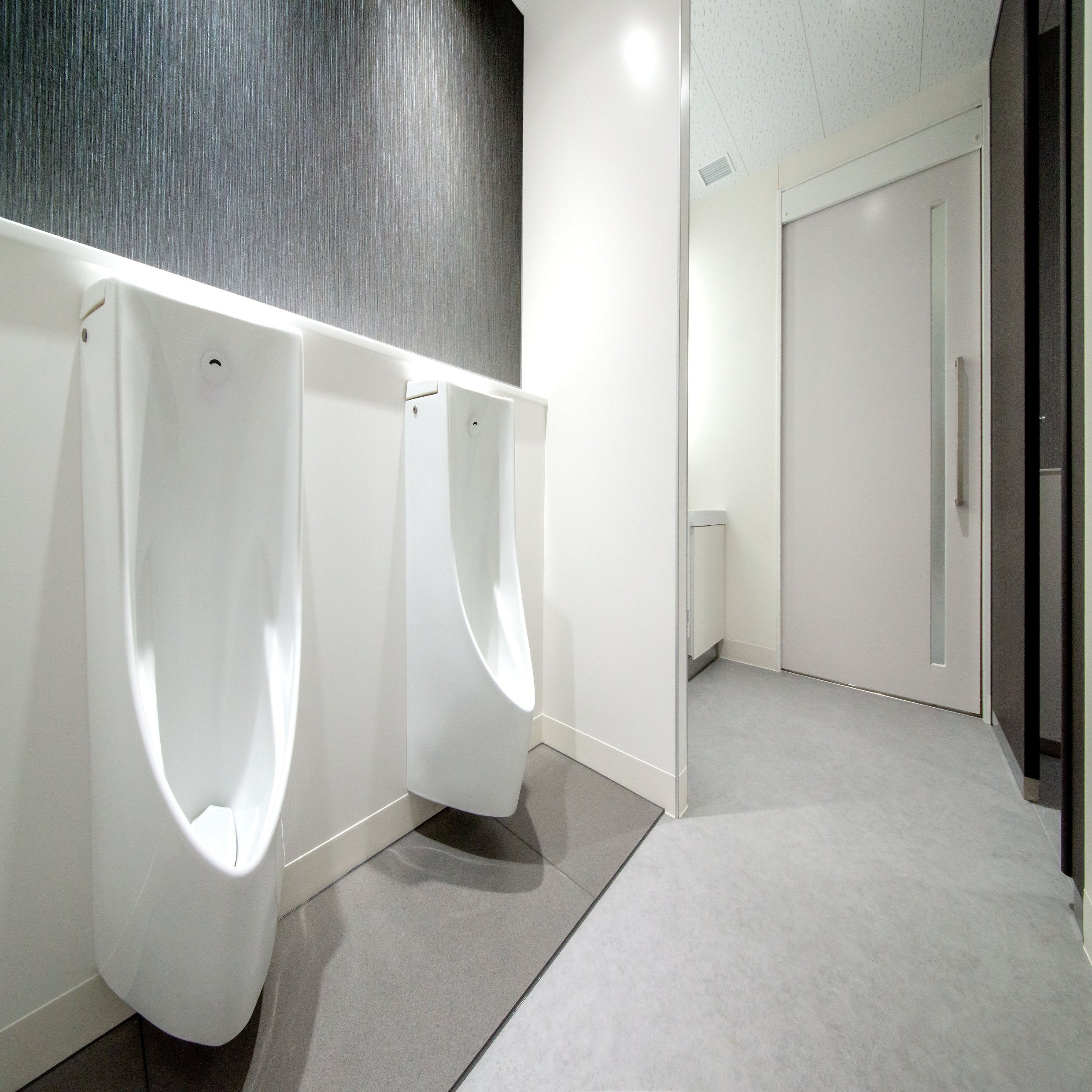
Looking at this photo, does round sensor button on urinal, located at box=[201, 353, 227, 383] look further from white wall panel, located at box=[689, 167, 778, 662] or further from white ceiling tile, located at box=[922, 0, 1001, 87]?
white ceiling tile, located at box=[922, 0, 1001, 87]

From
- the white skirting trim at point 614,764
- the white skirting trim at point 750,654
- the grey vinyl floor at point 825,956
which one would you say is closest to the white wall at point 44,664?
the grey vinyl floor at point 825,956

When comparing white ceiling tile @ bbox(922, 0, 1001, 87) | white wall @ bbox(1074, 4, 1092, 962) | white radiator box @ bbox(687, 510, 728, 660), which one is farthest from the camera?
white radiator box @ bbox(687, 510, 728, 660)

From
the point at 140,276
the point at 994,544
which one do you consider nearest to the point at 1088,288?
the point at 994,544

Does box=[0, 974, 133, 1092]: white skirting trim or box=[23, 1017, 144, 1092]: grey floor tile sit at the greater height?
box=[0, 974, 133, 1092]: white skirting trim

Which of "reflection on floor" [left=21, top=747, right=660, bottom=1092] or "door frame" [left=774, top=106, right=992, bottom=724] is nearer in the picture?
"reflection on floor" [left=21, top=747, right=660, bottom=1092]

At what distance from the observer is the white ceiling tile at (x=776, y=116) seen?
1781 mm

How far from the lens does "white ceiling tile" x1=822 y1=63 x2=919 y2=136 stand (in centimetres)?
175

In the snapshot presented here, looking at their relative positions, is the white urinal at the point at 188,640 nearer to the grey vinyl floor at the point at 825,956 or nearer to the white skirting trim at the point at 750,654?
the grey vinyl floor at the point at 825,956

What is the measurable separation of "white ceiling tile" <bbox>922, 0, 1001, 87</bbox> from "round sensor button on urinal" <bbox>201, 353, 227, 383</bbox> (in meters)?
2.49

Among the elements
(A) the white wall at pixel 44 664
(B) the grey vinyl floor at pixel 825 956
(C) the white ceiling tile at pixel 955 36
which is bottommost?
(B) the grey vinyl floor at pixel 825 956

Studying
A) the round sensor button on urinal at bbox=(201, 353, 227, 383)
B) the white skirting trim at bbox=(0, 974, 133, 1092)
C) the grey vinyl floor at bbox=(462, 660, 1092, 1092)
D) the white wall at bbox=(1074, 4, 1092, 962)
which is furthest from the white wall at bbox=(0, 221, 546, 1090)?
the white wall at bbox=(1074, 4, 1092, 962)

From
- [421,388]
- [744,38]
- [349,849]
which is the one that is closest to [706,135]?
[744,38]

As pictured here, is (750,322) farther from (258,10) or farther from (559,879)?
(559,879)

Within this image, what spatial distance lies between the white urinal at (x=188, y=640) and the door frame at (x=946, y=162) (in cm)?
225
